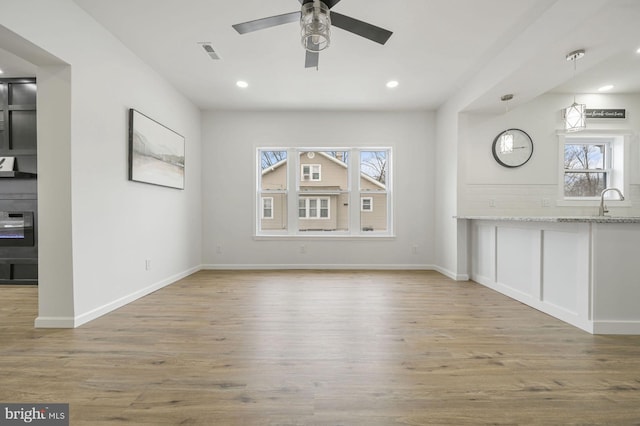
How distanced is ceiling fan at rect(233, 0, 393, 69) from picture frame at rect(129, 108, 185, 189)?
1.85 m

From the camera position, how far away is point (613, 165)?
4.46 m

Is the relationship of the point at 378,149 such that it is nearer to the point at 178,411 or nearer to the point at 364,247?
the point at 364,247

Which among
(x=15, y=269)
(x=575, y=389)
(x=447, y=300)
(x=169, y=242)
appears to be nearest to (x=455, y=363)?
(x=575, y=389)

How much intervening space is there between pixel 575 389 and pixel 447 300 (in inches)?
65.3

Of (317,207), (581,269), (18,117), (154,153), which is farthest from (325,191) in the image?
(18,117)

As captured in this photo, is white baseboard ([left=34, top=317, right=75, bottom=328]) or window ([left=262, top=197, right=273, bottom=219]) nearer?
white baseboard ([left=34, top=317, right=75, bottom=328])

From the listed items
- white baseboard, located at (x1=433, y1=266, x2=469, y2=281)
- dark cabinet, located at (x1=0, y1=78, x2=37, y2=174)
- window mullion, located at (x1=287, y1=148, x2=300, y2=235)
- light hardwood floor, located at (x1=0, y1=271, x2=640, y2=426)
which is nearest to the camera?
light hardwood floor, located at (x1=0, y1=271, x2=640, y2=426)

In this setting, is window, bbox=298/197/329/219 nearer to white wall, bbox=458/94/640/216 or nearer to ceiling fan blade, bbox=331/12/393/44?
white wall, bbox=458/94/640/216

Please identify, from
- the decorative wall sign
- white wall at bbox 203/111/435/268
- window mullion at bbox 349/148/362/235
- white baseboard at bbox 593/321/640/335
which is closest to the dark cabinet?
white wall at bbox 203/111/435/268

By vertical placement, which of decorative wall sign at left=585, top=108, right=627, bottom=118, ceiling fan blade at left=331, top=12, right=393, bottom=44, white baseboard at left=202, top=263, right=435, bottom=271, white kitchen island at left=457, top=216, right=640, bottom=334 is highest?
decorative wall sign at left=585, top=108, right=627, bottom=118

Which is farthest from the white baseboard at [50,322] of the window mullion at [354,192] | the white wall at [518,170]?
the white wall at [518,170]

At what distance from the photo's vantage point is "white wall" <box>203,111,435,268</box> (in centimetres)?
504

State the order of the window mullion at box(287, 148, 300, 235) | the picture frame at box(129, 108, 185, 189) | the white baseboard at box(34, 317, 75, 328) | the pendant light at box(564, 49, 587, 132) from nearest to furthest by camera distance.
A: 1. the white baseboard at box(34, 317, 75, 328)
2. the pendant light at box(564, 49, 587, 132)
3. the picture frame at box(129, 108, 185, 189)
4. the window mullion at box(287, 148, 300, 235)

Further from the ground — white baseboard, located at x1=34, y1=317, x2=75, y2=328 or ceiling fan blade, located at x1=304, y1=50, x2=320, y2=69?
ceiling fan blade, located at x1=304, y1=50, x2=320, y2=69
